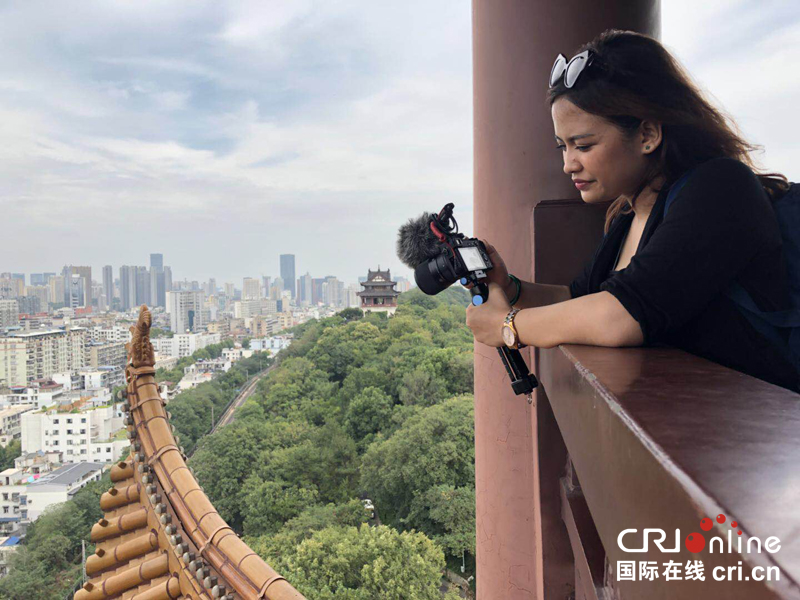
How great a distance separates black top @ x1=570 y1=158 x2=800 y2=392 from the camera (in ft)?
2.06

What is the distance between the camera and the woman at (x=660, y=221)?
63 centimetres

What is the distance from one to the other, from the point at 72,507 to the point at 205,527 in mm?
20621

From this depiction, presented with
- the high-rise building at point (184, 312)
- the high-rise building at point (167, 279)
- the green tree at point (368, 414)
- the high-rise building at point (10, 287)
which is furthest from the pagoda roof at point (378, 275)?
the high-rise building at point (167, 279)

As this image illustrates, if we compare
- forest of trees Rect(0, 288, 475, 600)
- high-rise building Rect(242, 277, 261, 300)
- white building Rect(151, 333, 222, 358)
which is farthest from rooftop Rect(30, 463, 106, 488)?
high-rise building Rect(242, 277, 261, 300)

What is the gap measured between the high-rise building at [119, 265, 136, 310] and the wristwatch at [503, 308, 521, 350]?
214 feet

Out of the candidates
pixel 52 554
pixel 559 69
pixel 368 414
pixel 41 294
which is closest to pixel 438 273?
pixel 559 69

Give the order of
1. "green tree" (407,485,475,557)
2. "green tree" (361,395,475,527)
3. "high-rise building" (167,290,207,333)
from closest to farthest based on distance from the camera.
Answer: "green tree" (407,485,475,557) < "green tree" (361,395,475,527) < "high-rise building" (167,290,207,333)

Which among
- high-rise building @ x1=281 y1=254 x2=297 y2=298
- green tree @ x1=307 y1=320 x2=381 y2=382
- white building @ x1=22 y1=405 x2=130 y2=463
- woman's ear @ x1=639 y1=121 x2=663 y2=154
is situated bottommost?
white building @ x1=22 y1=405 x2=130 y2=463

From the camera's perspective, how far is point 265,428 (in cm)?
1856

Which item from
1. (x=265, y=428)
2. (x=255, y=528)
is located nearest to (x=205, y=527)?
(x=255, y=528)

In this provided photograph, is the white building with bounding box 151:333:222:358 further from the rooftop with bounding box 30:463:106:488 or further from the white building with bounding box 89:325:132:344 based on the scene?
the rooftop with bounding box 30:463:106:488

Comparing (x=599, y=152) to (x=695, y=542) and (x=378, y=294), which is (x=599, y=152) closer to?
(x=695, y=542)

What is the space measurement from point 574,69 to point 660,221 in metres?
0.25

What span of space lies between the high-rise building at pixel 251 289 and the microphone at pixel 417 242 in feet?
244
